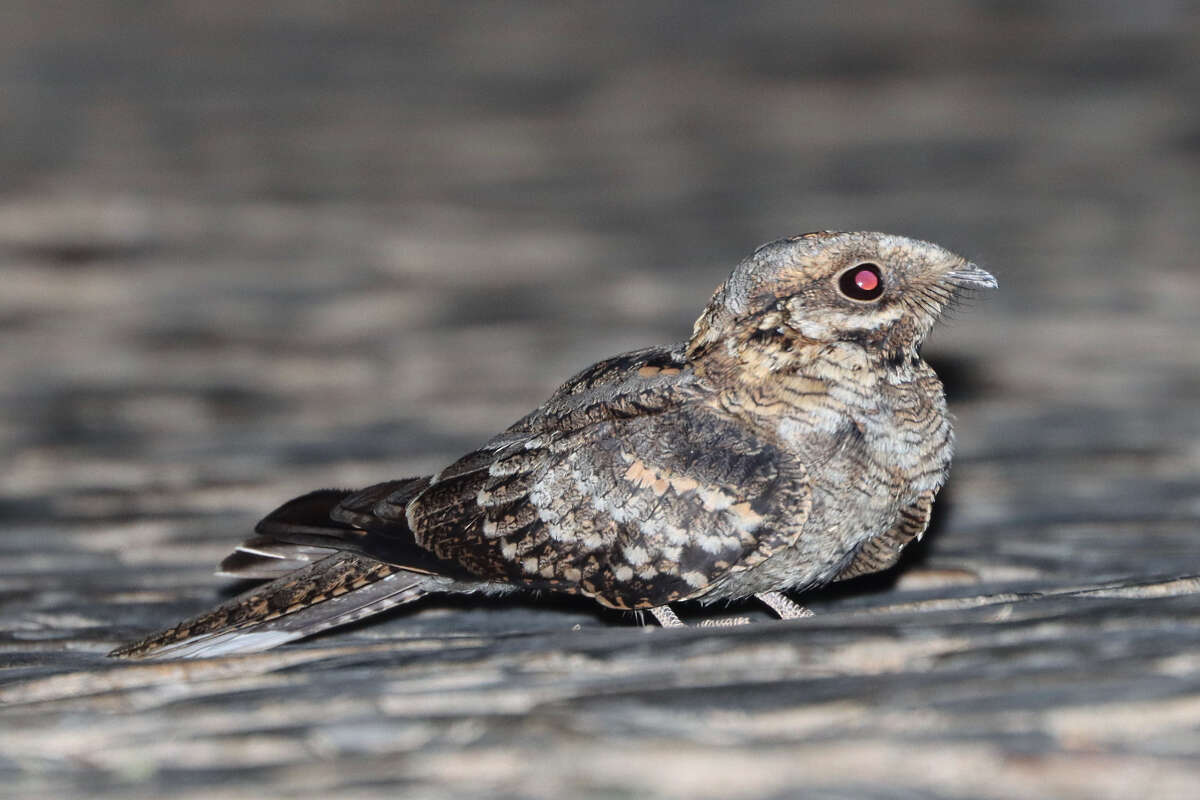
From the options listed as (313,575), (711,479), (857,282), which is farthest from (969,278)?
(313,575)

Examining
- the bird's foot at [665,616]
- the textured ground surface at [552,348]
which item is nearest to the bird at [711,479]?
the bird's foot at [665,616]

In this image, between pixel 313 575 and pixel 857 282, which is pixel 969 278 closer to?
pixel 857 282

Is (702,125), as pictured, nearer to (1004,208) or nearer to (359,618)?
(1004,208)

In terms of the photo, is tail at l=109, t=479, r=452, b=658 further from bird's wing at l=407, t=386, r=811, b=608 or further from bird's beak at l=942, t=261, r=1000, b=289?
bird's beak at l=942, t=261, r=1000, b=289

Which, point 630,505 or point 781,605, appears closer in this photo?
point 630,505

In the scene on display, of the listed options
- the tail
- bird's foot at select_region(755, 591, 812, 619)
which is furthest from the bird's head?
the tail

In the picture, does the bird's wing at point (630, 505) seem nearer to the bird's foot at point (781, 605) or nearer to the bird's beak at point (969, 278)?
the bird's foot at point (781, 605)
